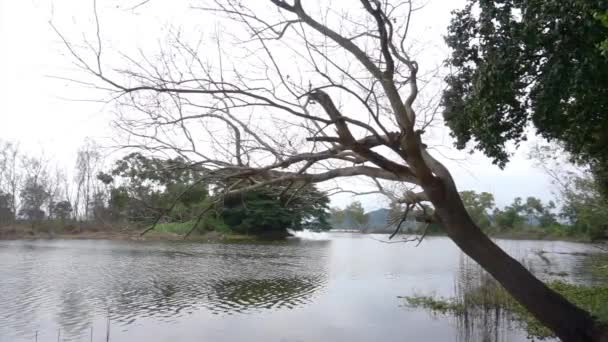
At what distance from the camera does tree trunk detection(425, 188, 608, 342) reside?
5727 mm

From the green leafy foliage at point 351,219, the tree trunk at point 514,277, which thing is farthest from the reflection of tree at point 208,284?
the green leafy foliage at point 351,219

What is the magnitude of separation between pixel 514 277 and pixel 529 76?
8.28 feet

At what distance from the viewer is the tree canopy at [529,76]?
5352mm

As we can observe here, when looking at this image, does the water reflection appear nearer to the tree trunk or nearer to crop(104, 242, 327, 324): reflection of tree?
crop(104, 242, 327, 324): reflection of tree

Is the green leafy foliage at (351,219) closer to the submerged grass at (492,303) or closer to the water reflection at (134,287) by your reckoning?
the water reflection at (134,287)

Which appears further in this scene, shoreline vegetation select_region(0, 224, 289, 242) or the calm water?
shoreline vegetation select_region(0, 224, 289, 242)

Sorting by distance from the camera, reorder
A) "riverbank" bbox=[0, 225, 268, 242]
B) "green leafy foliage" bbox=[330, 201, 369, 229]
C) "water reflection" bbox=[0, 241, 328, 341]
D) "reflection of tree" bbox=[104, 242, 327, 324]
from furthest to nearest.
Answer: "green leafy foliage" bbox=[330, 201, 369, 229] → "riverbank" bbox=[0, 225, 268, 242] → "reflection of tree" bbox=[104, 242, 327, 324] → "water reflection" bbox=[0, 241, 328, 341]

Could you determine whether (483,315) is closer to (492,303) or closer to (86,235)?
(492,303)

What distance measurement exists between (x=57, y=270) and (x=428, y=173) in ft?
47.8

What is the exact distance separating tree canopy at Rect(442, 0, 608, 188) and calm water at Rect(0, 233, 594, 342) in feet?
13.6

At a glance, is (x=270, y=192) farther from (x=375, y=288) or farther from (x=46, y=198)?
(x=46, y=198)

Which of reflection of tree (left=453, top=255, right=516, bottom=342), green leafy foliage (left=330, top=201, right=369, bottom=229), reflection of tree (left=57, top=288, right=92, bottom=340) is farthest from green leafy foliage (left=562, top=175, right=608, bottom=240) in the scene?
green leafy foliage (left=330, top=201, right=369, bottom=229)

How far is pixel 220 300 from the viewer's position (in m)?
12.4

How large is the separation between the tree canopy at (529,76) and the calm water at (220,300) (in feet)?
13.6
